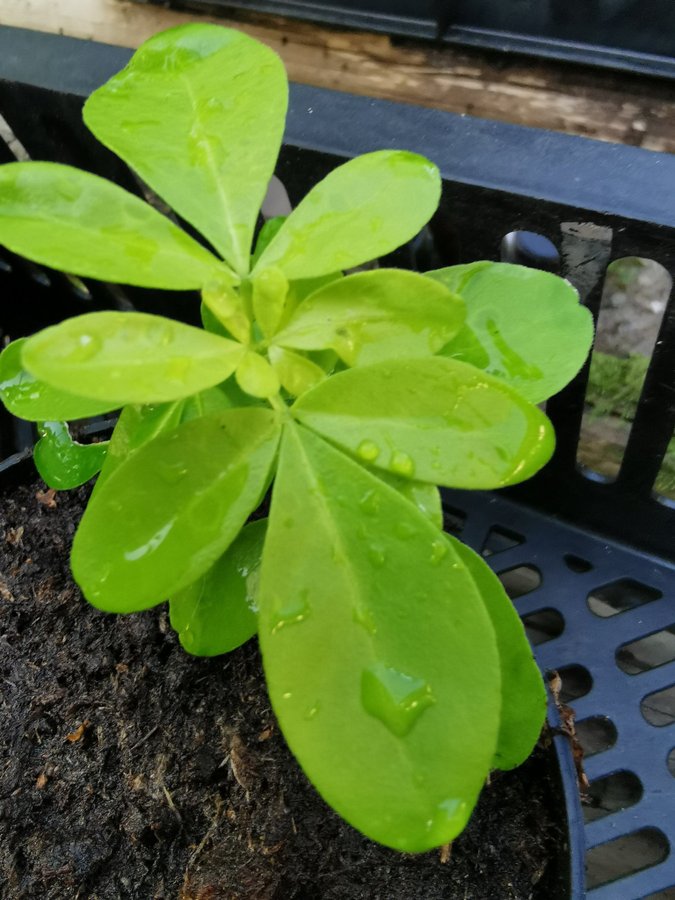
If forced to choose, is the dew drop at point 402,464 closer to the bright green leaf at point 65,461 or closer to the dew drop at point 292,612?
the dew drop at point 292,612

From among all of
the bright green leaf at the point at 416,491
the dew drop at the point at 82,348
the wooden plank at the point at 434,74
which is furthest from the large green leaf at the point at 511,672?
the wooden plank at the point at 434,74

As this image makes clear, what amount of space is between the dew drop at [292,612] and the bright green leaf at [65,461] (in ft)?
1.02

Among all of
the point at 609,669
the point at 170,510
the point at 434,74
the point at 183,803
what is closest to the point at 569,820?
the point at 609,669

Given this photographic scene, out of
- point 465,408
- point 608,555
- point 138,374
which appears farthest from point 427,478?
point 608,555

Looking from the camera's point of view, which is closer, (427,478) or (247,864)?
(427,478)

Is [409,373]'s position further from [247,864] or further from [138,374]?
[247,864]

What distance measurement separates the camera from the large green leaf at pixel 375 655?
398 millimetres

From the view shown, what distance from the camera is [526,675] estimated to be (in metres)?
0.52

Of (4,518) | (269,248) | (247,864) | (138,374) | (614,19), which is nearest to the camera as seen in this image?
(138,374)

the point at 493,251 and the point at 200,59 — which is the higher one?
the point at 200,59

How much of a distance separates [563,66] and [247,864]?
3.88 feet

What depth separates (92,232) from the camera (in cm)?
42

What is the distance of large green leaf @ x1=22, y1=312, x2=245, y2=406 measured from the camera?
13.9 inches

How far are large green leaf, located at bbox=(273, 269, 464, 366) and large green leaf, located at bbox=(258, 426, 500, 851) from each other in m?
0.07
